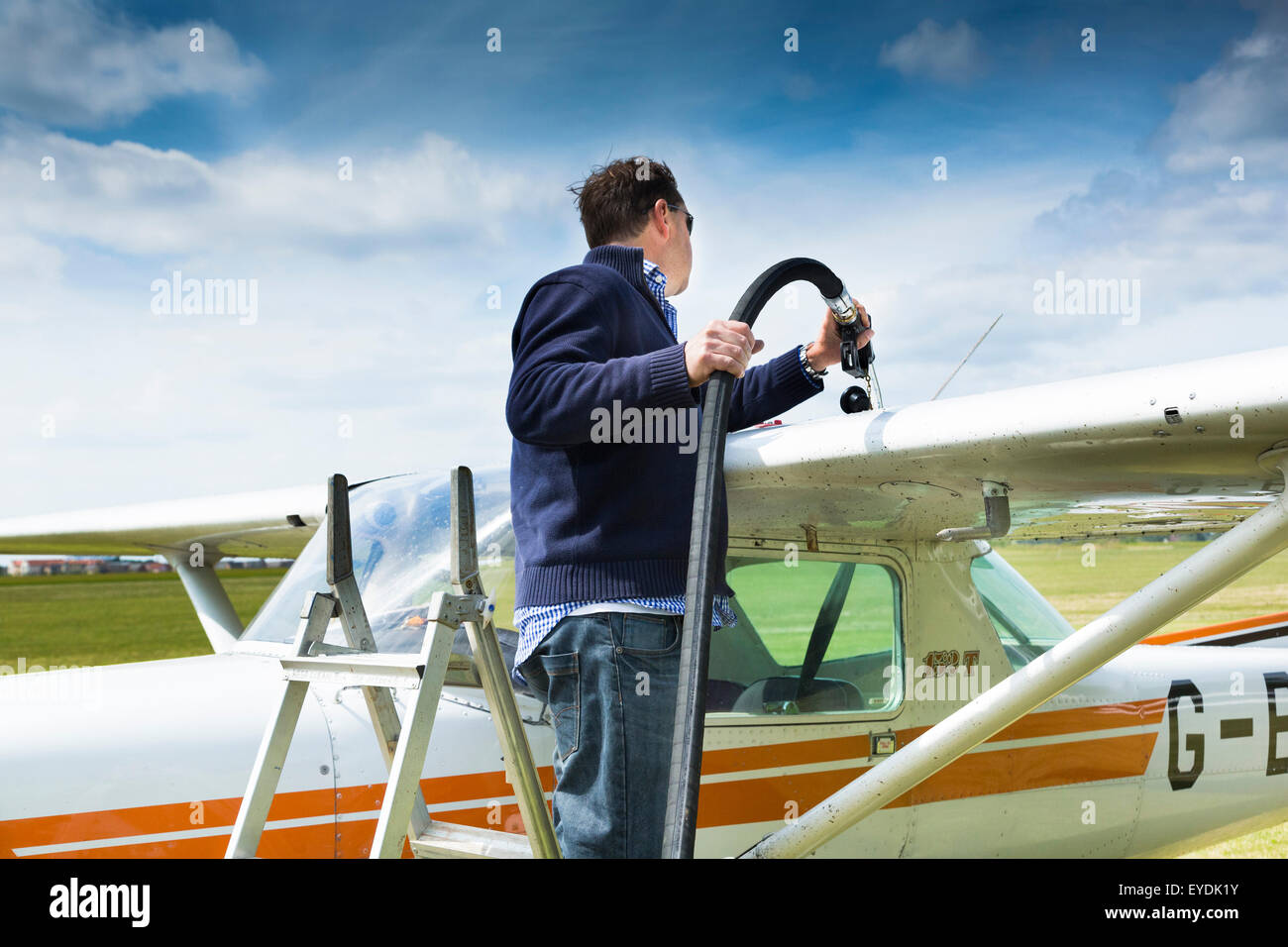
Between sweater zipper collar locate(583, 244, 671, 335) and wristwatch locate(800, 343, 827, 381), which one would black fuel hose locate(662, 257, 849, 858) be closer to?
sweater zipper collar locate(583, 244, 671, 335)

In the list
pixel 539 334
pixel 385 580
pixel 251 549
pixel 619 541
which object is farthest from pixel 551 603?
pixel 251 549

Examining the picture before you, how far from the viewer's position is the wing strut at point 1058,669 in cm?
222

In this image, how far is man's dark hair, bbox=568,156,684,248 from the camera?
2600mm

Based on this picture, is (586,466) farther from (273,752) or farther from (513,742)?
(273,752)

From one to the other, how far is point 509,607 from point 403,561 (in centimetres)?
34

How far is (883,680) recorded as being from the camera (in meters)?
3.54

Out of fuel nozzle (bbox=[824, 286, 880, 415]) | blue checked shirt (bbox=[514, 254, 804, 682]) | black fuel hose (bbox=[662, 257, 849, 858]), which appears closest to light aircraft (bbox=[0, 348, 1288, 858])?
blue checked shirt (bbox=[514, 254, 804, 682])

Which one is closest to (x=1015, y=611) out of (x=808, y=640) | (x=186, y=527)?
(x=808, y=640)

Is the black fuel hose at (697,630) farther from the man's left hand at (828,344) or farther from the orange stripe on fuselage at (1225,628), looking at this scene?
the orange stripe on fuselage at (1225,628)

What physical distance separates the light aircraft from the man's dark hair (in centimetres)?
67

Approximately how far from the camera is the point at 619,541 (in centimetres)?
223

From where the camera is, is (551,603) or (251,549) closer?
(551,603)
